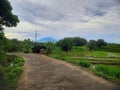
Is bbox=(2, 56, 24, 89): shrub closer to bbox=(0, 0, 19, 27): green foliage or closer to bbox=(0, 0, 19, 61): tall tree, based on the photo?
bbox=(0, 0, 19, 61): tall tree

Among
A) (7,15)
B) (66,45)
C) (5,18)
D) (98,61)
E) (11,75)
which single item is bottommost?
(11,75)

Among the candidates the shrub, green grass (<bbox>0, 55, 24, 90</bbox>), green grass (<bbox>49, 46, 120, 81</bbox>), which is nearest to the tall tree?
green grass (<bbox>0, 55, 24, 90</bbox>)

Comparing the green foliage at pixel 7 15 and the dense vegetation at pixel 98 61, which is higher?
the green foliage at pixel 7 15

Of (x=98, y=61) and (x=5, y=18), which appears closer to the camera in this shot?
(x=5, y=18)

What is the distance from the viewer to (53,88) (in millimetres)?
10125

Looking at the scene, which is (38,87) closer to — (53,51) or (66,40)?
(53,51)

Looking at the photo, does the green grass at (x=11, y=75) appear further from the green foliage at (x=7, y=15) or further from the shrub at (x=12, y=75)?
the green foliage at (x=7, y=15)

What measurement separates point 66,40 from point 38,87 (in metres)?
61.6

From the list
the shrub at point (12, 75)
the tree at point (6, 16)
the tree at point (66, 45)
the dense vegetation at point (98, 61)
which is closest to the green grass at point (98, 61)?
the dense vegetation at point (98, 61)

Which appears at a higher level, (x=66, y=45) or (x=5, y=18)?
(x=5, y=18)

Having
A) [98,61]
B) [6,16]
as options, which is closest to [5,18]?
[6,16]

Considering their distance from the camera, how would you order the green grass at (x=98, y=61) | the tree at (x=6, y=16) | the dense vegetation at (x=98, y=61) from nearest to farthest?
the green grass at (x=98, y=61) < the dense vegetation at (x=98, y=61) < the tree at (x=6, y=16)

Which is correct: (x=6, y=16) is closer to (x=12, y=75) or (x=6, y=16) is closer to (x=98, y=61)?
(x=12, y=75)

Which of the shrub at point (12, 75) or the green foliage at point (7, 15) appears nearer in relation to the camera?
the shrub at point (12, 75)
